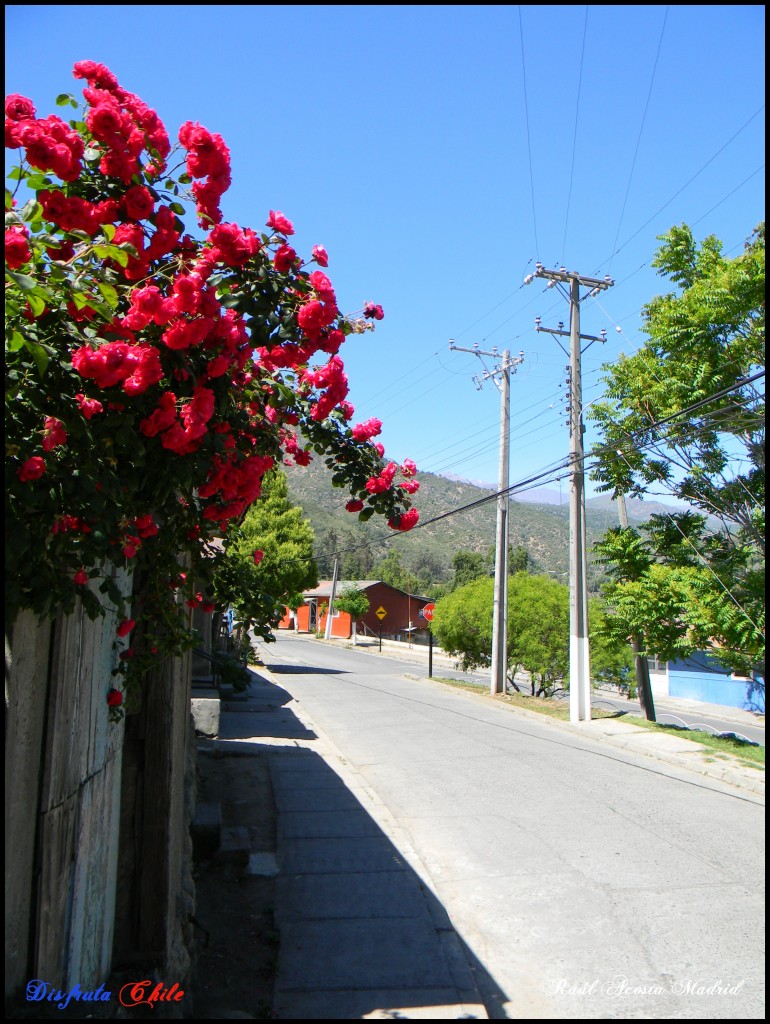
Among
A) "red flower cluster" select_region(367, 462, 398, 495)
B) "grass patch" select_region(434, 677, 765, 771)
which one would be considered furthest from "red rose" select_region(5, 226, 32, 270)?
"grass patch" select_region(434, 677, 765, 771)

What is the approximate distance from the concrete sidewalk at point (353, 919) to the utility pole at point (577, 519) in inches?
300

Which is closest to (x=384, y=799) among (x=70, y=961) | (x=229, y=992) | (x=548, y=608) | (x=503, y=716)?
(x=229, y=992)

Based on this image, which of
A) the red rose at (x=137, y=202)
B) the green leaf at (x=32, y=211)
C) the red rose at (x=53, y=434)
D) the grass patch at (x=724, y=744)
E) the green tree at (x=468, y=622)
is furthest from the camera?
the green tree at (x=468, y=622)

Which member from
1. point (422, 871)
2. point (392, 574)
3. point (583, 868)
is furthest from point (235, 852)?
point (392, 574)

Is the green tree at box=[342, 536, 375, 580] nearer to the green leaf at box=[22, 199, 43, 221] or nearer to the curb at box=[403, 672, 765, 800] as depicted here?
the curb at box=[403, 672, 765, 800]

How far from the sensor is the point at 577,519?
16.7 m

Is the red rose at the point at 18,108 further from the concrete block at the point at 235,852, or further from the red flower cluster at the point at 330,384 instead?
the concrete block at the point at 235,852

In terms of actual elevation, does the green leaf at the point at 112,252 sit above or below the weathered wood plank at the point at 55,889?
above

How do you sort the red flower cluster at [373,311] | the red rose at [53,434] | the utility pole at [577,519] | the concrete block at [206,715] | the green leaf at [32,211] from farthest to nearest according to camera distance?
the utility pole at [577,519] → the concrete block at [206,715] → the red flower cluster at [373,311] → the green leaf at [32,211] → the red rose at [53,434]

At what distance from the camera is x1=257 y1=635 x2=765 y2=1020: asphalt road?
4598mm

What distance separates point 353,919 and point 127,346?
4.61 m

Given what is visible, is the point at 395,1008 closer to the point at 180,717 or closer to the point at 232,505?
the point at 180,717

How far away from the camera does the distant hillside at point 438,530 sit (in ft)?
336

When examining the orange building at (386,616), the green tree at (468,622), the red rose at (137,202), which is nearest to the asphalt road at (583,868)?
the red rose at (137,202)
